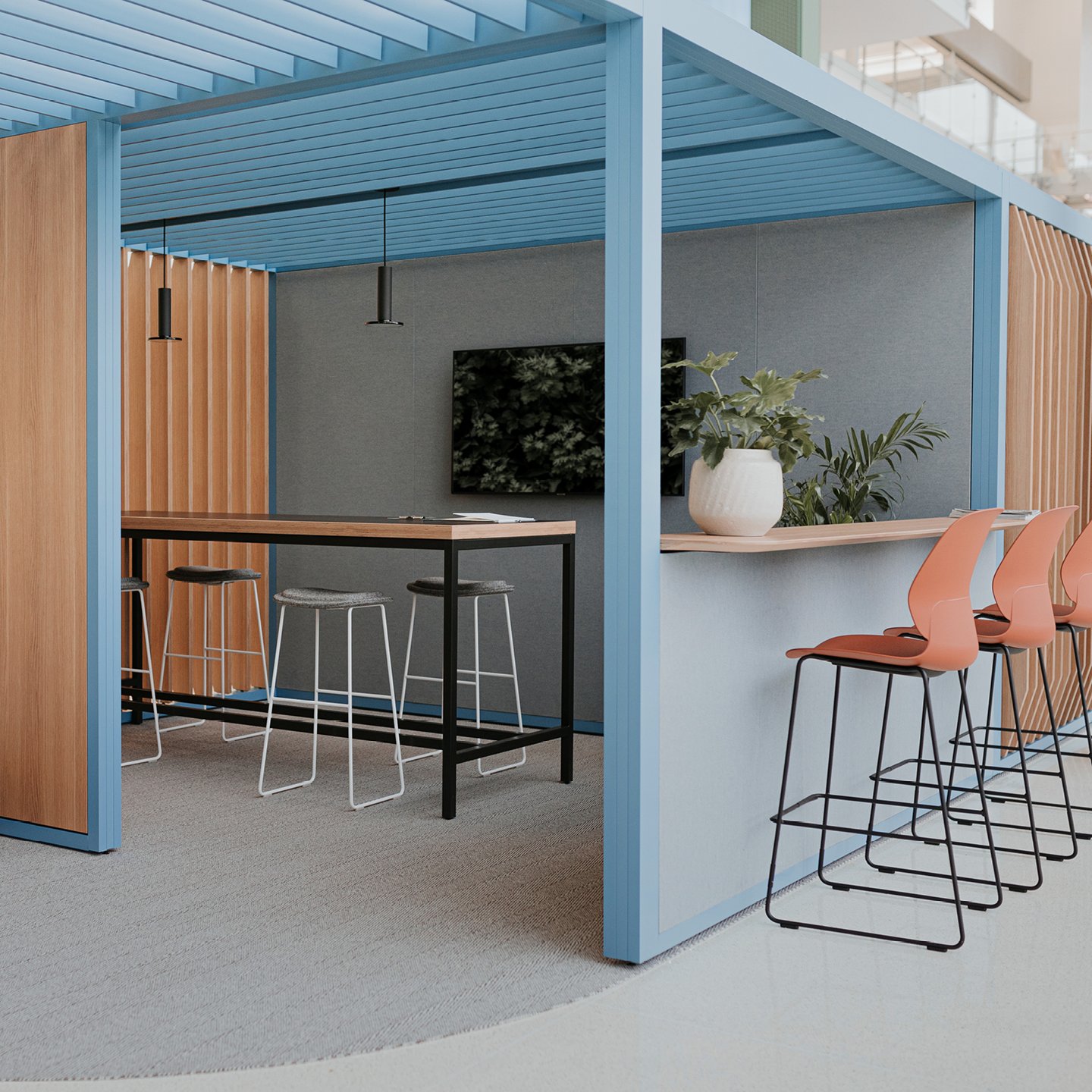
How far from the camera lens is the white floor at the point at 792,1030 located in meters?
2.84

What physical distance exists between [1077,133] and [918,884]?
10.3 m

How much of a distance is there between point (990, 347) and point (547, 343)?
2346mm

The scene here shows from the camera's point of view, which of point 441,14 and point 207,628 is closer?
point 441,14

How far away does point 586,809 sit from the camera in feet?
17.4

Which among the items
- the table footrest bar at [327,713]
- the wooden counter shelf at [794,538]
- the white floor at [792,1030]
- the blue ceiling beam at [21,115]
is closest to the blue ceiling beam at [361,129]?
the blue ceiling beam at [21,115]

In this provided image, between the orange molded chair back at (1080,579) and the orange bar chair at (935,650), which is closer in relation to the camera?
the orange bar chair at (935,650)

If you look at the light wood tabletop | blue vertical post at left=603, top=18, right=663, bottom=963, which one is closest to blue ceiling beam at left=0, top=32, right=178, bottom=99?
blue vertical post at left=603, top=18, right=663, bottom=963

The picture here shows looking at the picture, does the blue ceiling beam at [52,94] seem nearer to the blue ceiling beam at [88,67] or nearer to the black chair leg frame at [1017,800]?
the blue ceiling beam at [88,67]

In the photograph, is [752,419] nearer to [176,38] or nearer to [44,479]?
[176,38]

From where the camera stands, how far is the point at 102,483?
15.0 ft

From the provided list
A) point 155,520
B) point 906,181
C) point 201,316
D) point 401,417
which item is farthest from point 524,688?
point 906,181

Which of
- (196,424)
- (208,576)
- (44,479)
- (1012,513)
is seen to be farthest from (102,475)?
(1012,513)

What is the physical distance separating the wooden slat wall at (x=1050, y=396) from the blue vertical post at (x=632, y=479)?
2.97 m

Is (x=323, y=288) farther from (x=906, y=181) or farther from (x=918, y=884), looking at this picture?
(x=918, y=884)
